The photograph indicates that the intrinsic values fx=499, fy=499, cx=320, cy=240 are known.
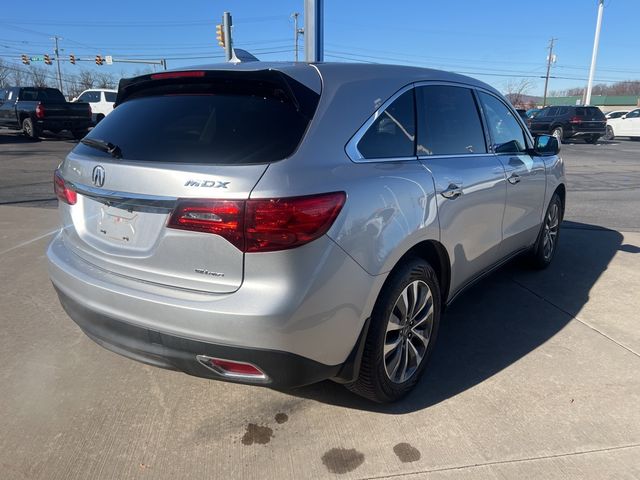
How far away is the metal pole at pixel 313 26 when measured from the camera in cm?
811

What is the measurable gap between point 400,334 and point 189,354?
1.12m

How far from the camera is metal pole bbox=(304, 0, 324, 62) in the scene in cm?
811

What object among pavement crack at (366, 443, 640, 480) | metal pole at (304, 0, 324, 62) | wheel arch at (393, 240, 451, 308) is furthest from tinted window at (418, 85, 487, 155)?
metal pole at (304, 0, 324, 62)

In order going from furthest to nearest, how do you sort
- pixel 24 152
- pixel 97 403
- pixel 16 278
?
pixel 24 152 < pixel 16 278 < pixel 97 403

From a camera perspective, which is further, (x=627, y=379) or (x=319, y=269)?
(x=627, y=379)

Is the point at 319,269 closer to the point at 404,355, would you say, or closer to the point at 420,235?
the point at 420,235


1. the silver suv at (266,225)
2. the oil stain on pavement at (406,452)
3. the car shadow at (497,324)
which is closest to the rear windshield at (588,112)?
the car shadow at (497,324)

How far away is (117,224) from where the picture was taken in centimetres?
226

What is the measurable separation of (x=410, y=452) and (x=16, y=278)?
3.78 meters

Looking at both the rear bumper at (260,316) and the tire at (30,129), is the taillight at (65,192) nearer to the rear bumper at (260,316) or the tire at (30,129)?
the rear bumper at (260,316)

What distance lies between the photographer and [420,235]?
100 inches

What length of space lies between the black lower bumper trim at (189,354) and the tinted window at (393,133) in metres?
1.01

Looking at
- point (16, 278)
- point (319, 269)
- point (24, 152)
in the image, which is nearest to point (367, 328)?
point (319, 269)

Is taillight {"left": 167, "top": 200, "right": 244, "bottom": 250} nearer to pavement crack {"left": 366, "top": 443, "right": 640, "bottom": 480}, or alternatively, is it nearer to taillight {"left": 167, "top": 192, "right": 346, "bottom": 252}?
taillight {"left": 167, "top": 192, "right": 346, "bottom": 252}
